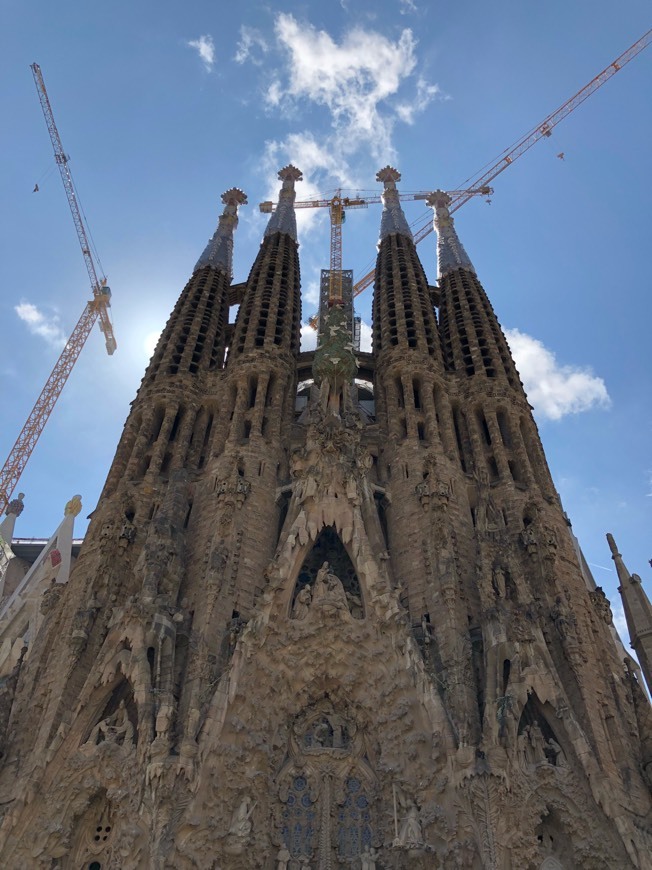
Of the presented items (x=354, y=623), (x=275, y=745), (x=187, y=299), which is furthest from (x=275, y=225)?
(x=275, y=745)

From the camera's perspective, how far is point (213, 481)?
81.0ft

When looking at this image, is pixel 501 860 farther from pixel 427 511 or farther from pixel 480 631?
pixel 427 511

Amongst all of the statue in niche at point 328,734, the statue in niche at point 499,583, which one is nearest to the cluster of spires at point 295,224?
the statue in niche at point 499,583

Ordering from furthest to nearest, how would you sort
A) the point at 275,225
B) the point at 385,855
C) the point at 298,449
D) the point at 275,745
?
the point at 275,225, the point at 298,449, the point at 275,745, the point at 385,855

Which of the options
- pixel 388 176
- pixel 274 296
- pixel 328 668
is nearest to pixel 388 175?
pixel 388 176

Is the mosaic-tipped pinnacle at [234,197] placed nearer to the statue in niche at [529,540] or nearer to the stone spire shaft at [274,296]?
the stone spire shaft at [274,296]

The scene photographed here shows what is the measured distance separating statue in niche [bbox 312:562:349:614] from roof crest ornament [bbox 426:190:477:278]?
75.3ft

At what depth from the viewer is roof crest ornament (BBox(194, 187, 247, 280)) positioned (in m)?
38.8

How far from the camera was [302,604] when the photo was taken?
65.0ft

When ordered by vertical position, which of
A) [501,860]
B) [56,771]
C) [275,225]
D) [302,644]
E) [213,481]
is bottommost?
[501,860]

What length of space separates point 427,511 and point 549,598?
4.75 meters

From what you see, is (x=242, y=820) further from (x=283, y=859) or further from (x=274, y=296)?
(x=274, y=296)

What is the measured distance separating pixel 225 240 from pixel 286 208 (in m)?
4.93

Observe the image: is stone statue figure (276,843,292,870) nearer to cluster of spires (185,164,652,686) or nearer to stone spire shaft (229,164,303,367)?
stone spire shaft (229,164,303,367)
